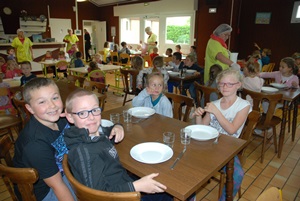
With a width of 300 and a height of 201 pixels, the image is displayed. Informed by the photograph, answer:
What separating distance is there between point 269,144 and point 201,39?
5.23 m

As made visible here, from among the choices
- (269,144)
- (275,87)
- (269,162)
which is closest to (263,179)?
(269,162)

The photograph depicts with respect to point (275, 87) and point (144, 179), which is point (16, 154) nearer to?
point (144, 179)

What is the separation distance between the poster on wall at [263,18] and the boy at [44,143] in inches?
268

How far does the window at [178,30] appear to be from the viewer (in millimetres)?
8250

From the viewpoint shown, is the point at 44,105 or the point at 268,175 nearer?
the point at 44,105

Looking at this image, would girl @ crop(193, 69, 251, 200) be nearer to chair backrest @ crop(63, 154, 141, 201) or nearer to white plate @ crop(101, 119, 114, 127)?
white plate @ crop(101, 119, 114, 127)

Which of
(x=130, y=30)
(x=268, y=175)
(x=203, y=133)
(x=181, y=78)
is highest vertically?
(x=130, y=30)

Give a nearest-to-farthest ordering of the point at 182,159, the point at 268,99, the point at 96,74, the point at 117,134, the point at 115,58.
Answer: the point at 182,159
the point at 117,134
the point at 268,99
the point at 96,74
the point at 115,58

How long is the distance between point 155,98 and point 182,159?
1051 mm

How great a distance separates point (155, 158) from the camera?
123cm

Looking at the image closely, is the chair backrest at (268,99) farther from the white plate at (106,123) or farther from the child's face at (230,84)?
the white plate at (106,123)

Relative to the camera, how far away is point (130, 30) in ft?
35.5

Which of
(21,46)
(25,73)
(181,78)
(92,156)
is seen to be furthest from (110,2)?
(92,156)

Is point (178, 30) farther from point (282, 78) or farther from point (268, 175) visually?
point (268, 175)
